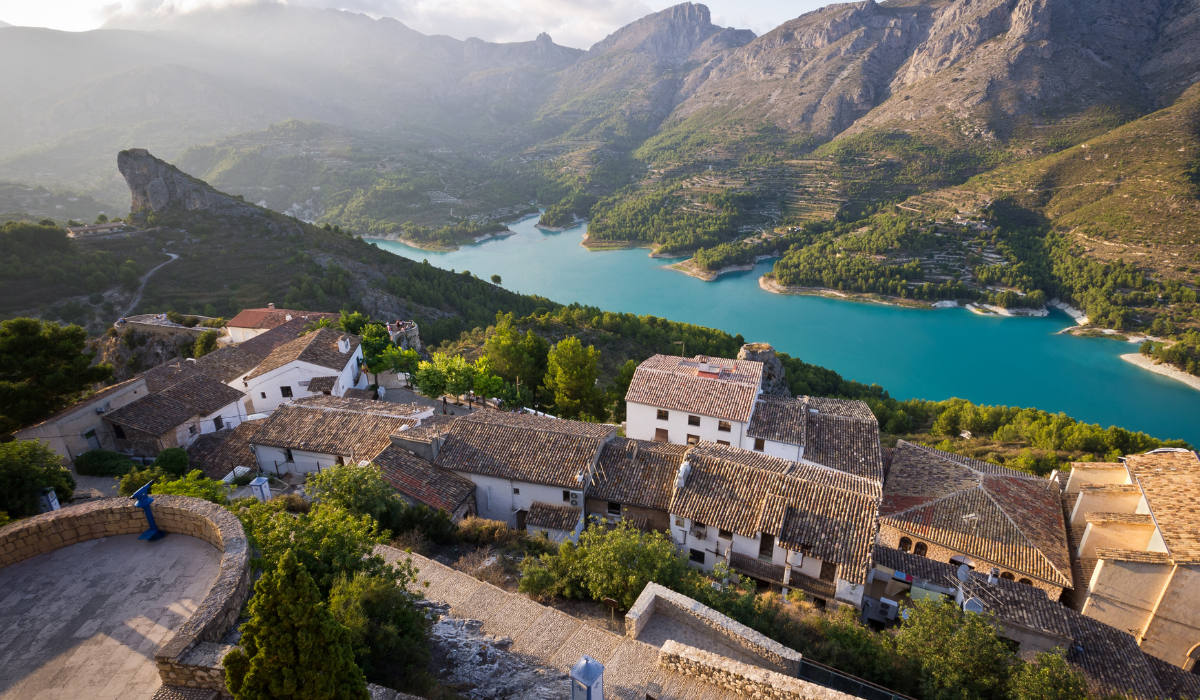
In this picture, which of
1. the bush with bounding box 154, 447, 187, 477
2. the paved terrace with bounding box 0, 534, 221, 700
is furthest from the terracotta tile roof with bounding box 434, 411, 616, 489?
the paved terrace with bounding box 0, 534, 221, 700

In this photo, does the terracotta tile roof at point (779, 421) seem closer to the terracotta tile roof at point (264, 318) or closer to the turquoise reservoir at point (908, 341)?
the terracotta tile roof at point (264, 318)

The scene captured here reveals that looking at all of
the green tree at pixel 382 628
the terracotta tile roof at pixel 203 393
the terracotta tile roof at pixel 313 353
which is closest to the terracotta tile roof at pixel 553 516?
the green tree at pixel 382 628

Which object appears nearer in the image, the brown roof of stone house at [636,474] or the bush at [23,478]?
the bush at [23,478]

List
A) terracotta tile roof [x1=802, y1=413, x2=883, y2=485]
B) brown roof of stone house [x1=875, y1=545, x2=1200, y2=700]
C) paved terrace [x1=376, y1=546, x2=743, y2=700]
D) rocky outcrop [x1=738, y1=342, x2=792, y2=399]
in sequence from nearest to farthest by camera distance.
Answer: paved terrace [x1=376, y1=546, x2=743, y2=700] < brown roof of stone house [x1=875, y1=545, x2=1200, y2=700] < terracotta tile roof [x1=802, y1=413, x2=883, y2=485] < rocky outcrop [x1=738, y1=342, x2=792, y2=399]

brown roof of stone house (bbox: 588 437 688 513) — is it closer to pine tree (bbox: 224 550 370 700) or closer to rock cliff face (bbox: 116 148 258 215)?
pine tree (bbox: 224 550 370 700)

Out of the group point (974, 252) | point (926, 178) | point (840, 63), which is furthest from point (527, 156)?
point (974, 252)
